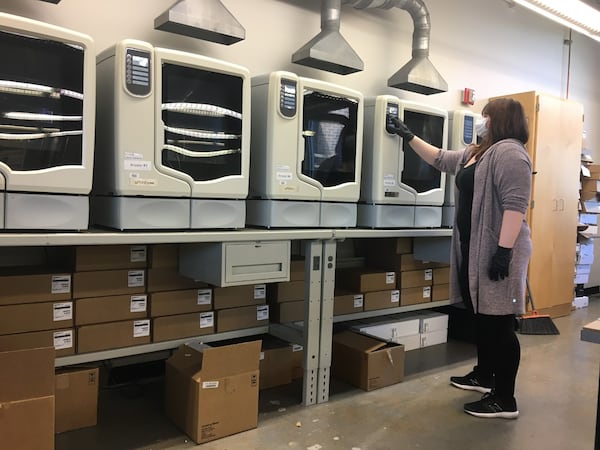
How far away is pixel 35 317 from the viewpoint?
1.93 meters

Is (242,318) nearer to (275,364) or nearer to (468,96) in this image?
(275,364)

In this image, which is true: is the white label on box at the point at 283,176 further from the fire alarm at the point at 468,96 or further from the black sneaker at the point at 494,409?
the fire alarm at the point at 468,96

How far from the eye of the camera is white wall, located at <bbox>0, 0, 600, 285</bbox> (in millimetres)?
2473

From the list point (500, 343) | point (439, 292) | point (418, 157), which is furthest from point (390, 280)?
point (500, 343)

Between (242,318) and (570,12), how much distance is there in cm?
315

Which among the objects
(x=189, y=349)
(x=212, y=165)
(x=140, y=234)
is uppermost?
(x=212, y=165)

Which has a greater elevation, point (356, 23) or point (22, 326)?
point (356, 23)

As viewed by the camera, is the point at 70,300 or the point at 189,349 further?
the point at 189,349

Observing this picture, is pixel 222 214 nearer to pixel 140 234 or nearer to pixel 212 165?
pixel 212 165

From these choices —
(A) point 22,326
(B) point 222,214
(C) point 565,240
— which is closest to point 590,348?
(C) point 565,240

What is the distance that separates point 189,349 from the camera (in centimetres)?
219

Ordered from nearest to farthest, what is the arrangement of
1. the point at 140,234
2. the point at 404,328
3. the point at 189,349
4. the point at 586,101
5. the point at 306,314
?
the point at 140,234
the point at 189,349
the point at 306,314
the point at 404,328
the point at 586,101

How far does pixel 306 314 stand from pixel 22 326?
119 cm

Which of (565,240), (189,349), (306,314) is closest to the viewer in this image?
(189,349)
